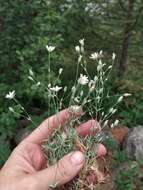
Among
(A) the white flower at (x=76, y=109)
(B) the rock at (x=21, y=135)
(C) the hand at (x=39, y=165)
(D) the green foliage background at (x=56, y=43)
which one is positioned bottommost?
(B) the rock at (x=21, y=135)

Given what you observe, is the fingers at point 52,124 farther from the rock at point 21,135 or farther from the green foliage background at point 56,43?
the rock at point 21,135

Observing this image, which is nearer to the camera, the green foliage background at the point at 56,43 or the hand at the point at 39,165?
the hand at the point at 39,165

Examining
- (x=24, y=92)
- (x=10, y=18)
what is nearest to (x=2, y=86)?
(x=24, y=92)

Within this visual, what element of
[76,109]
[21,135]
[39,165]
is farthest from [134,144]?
[76,109]

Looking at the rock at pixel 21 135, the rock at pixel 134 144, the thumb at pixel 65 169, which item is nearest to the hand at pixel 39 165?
the thumb at pixel 65 169

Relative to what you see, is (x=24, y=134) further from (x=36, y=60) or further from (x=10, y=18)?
(x=10, y=18)

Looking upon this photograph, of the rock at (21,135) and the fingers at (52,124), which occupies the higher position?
the fingers at (52,124)

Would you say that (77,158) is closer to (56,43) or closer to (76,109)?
(76,109)

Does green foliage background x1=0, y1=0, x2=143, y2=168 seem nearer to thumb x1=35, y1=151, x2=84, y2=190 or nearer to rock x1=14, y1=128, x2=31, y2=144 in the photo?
rock x1=14, y1=128, x2=31, y2=144
